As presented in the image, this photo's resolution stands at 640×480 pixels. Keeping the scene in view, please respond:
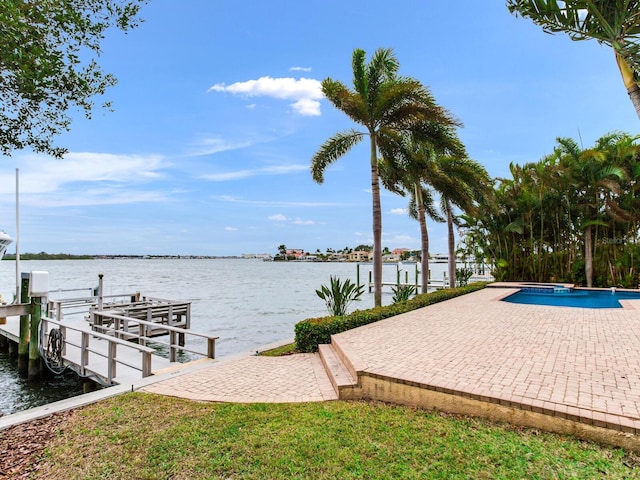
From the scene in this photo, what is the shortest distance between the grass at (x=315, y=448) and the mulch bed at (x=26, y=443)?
0.13 meters

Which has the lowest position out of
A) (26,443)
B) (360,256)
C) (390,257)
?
(26,443)

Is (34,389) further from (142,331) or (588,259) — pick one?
(588,259)

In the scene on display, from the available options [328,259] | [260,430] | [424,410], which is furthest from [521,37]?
[328,259]

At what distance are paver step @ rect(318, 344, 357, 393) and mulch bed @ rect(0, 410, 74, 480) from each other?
10.2 feet

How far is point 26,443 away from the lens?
3654mm

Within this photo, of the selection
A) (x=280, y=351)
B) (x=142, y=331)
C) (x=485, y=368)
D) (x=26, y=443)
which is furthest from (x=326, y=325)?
(x=26, y=443)

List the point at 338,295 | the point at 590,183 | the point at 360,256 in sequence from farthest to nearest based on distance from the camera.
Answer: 1. the point at 360,256
2. the point at 590,183
3. the point at 338,295

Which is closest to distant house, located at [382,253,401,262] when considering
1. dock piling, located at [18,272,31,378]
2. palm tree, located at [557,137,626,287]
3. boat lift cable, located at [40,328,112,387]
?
palm tree, located at [557,137,626,287]

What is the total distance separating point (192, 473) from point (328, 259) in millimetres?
115307

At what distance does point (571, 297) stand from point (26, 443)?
18292 mm

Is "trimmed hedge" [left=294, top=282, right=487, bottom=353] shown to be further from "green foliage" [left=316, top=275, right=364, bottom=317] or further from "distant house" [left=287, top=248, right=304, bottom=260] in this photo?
"distant house" [left=287, top=248, right=304, bottom=260]

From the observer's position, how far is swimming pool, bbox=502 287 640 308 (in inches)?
559

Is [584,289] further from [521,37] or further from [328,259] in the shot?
[328,259]

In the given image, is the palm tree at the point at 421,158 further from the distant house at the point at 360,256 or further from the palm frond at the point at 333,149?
the distant house at the point at 360,256
